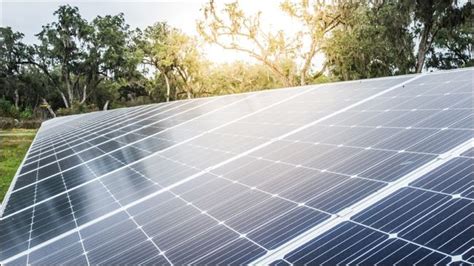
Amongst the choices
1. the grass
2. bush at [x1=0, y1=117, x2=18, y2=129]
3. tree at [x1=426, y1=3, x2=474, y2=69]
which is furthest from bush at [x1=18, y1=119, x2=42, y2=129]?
tree at [x1=426, y1=3, x2=474, y2=69]

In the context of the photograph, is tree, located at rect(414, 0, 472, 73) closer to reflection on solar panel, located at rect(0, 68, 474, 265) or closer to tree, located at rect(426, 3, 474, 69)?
tree, located at rect(426, 3, 474, 69)

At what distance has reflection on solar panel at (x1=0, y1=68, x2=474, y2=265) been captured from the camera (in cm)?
327

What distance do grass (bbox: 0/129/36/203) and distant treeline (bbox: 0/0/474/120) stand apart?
16.0m

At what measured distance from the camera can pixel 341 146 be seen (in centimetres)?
568

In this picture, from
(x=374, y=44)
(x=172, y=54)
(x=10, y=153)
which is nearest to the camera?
(x=10, y=153)

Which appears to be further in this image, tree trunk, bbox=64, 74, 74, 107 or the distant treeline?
tree trunk, bbox=64, 74, 74, 107

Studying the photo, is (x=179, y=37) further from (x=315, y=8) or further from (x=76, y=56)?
(x=315, y=8)

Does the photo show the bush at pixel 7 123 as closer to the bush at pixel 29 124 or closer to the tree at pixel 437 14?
the bush at pixel 29 124

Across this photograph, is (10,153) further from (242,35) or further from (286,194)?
(286,194)

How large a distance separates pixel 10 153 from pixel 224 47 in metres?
22.2

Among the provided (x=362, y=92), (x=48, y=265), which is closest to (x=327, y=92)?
(x=362, y=92)

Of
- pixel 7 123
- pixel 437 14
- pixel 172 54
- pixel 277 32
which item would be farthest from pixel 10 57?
pixel 437 14

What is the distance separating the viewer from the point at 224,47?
4462 centimetres

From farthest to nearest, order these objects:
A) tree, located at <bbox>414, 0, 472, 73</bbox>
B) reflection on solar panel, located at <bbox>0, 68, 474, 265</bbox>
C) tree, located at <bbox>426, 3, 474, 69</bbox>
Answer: tree, located at <bbox>426, 3, 474, 69</bbox> < tree, located at <bbox>414, 0, 472, 73</bbox> < reflection on solar panel, located at <bbox>0, 68, 474, 265</bbox>
